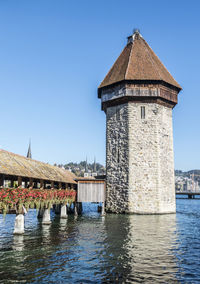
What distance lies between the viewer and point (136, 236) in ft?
38.9

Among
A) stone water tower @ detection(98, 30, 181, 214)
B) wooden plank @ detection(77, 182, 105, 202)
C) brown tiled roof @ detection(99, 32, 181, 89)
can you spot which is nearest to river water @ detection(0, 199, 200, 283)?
stone water tower @ detection(98, 30, 181, 214)

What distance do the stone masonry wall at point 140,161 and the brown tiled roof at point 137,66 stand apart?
2.49 m

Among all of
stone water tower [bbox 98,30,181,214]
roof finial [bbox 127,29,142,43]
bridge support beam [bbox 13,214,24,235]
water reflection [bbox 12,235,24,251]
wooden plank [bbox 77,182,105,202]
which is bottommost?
water reflection [bbox 12,235,24,251]

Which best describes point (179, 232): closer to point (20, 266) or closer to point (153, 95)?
point (20, 266)

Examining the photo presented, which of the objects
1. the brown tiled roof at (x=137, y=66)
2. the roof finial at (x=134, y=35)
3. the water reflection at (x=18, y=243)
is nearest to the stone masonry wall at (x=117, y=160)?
the brown tiled roof at (x=137, y=66)

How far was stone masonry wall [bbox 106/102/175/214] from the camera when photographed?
20.7 m

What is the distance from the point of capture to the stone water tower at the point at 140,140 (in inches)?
818

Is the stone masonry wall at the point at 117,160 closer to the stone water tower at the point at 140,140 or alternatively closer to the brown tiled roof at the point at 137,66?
the stone water tower at the point at 140,140

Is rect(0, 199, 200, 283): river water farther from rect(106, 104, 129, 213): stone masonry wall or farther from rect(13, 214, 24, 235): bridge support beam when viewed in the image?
rect(106, 104, 129, 213): stone masonry wall

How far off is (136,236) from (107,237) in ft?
4.37

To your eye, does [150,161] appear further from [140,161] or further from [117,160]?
[117,160]

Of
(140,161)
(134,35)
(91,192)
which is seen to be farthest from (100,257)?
(134,35)

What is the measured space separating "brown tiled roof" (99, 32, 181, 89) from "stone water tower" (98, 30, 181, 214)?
0.08m

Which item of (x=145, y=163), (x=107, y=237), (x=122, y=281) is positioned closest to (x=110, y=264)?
(x=122, y=281)
